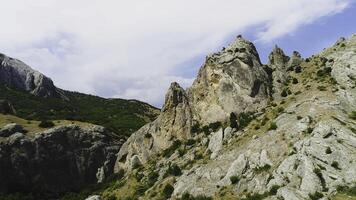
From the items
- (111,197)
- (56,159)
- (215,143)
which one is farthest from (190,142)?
(56,159)

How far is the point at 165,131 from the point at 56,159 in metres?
30.3

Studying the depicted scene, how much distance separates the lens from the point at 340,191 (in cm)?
5972

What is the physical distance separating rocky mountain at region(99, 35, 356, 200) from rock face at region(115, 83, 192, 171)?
0.78 feet

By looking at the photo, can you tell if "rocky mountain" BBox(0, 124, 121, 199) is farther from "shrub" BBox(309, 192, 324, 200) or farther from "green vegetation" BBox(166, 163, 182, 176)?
"shrub" BBox(309, 192, 324, 200)

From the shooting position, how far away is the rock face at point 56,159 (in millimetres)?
110750

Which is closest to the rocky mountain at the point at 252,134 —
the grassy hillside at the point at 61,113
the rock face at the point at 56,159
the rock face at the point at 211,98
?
the rock face at the point at 211,98

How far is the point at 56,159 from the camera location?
117 meters

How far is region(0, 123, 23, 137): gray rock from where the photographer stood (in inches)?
4578

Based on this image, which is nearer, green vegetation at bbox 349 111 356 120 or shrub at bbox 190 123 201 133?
green vegetation at bbox 349 111 356 120

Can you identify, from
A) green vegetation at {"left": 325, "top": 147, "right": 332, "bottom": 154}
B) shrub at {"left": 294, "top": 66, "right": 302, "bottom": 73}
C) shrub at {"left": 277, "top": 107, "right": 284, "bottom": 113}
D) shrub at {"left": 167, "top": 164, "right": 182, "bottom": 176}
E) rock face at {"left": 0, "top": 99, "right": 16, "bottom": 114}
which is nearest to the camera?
green vegetation at {"left": 325, "top": 147, "right": 332, "bottom": 154}

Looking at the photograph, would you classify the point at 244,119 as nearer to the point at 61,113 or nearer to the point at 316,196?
the point at 316,196

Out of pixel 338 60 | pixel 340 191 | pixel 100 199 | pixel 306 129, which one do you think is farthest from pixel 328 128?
pixel 100 199

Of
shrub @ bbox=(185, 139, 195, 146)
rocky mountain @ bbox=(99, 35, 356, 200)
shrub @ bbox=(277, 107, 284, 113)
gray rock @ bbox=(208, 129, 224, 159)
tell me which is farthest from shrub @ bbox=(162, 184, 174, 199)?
shrub @ bbox=(277, 107, 284, 113)

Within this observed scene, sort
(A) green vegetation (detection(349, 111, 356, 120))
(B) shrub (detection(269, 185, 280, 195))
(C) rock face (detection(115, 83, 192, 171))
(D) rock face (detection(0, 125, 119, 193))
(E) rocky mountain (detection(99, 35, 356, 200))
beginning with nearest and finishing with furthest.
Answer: (B) shrub (detection(269, 185, 280, 195))
(E) rocky mountain (detection(99, 35, 356, 200))
(A) green vegetation (detection(349, 111, 356, 120))
(C) rock face (detection(115, 83, 192, 171))
(D) rock face (detection(0, 125, 119, 193))
